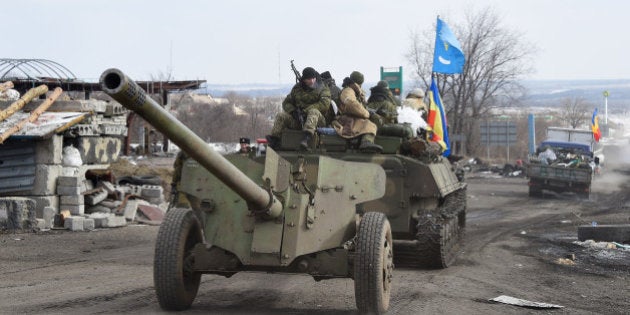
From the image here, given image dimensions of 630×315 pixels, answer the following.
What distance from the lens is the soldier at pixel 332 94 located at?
1259 cm

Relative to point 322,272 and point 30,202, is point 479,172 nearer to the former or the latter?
point 30,202

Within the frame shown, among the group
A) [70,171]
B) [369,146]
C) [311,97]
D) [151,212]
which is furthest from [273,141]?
[151,212]

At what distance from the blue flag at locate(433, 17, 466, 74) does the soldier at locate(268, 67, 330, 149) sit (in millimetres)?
10632

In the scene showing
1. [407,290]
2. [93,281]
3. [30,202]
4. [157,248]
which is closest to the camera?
[157,248]

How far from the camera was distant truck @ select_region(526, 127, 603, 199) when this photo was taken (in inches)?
1183

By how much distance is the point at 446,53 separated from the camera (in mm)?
22703

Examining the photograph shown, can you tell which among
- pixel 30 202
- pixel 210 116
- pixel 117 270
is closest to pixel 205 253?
pixel 117 270

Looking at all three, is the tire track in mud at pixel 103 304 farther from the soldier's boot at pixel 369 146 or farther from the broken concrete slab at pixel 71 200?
the broken concrete slab at pixel 71 200

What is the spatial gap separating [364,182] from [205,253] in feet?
5.75

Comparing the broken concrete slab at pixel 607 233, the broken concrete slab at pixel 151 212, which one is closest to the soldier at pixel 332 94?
the broken concrete slab at pixel 607 233

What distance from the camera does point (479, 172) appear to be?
4588 centimetres

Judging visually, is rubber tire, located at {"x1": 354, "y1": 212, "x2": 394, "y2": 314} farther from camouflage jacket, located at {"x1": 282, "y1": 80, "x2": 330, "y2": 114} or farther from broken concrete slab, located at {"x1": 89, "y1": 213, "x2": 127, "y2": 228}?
broken concrete slab, located at {"x1": 89, "y1": 213, "x2": 127, "y2": 228}

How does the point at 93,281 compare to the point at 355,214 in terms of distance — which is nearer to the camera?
the point at 355,214

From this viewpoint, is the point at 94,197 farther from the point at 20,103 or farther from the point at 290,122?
the point at 290,122
